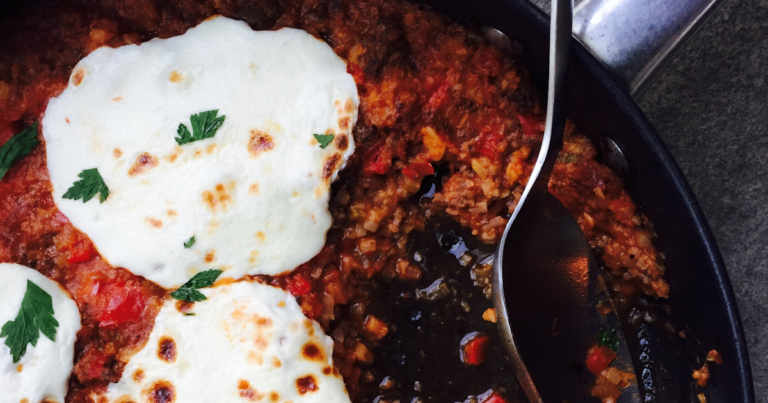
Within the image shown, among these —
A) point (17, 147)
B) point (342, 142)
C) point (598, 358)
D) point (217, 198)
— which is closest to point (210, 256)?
point (217, 198)

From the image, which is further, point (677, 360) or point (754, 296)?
point (754, 296)

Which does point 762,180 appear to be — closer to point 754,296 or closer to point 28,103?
point 754,296

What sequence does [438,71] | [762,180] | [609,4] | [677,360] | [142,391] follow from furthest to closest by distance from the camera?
1. [762,180]
2. [677,360]
3. [438,71]
4. [142,391]
5. [609,4]

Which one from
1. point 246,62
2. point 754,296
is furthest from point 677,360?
point 246,62

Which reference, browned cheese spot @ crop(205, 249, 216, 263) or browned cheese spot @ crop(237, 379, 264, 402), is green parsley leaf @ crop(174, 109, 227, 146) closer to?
browned cheese spot @ crop(205, 249, 216, 263)

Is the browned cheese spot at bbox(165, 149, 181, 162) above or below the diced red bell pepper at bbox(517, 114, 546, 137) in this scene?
below

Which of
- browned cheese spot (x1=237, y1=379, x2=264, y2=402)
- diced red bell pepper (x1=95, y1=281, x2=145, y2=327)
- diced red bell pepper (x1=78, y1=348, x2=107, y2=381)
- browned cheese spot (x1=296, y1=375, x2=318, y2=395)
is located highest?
browned cheese spot (x1=296, y1=375, x2=318, y2=395)

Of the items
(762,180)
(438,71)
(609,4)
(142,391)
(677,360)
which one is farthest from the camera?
(762,180)

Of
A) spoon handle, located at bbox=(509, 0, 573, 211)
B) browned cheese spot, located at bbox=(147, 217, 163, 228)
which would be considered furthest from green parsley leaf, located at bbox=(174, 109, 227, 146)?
spoon handle, located at bbox=(509, 0, 573, 211)
